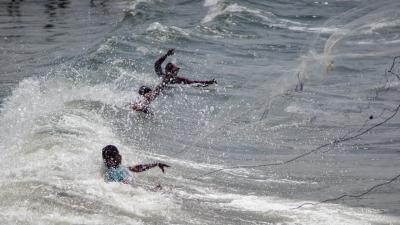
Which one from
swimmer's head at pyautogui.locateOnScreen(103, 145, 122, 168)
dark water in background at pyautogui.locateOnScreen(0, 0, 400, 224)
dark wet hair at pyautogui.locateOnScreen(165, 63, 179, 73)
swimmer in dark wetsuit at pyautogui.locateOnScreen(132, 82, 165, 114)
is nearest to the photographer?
dark water in background at pyautogui.locateOnScreen(0, 0, 400, 224)

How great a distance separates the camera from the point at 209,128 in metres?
11.7

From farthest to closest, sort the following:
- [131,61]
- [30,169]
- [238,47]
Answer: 1. [238,47]
2. [131,61]
3. [30,169]

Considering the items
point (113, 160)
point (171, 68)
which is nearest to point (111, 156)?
point (113, 160)

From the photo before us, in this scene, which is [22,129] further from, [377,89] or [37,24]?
[37,24]

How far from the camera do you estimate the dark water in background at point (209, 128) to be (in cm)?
735

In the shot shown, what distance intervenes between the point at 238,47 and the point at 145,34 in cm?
355

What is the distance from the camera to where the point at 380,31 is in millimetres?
13008

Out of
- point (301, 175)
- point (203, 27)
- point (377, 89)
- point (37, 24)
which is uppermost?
point (301, 175)

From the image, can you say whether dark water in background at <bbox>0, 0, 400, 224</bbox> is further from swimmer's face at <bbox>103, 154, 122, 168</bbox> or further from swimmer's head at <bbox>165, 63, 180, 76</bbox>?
swimmer's head at <bbox>165, 63, 180, 76</bbox>

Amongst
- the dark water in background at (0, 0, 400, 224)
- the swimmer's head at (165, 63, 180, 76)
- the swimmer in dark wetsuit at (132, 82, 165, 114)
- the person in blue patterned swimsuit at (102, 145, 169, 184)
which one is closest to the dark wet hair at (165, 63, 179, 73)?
the swimmer's head at (165, 63, 180, 76)

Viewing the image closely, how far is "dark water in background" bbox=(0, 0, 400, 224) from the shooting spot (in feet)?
24.1

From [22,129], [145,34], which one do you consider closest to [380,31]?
[22,129]

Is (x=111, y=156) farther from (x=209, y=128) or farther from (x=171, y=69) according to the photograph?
(x=171, y=69)

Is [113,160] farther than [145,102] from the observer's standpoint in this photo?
No
